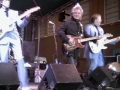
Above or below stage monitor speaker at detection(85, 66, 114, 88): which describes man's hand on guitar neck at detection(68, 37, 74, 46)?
above

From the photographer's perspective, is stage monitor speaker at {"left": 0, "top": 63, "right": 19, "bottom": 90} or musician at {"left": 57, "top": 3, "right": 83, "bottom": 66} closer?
stage monitor speaker at {"left": 0, "top": 63, "right": 19, "bottom": 90}

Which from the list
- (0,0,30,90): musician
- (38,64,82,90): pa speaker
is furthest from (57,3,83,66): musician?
(0,0,30,90): musician

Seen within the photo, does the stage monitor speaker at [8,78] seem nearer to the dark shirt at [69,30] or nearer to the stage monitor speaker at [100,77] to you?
the dark shirt at [69,30]

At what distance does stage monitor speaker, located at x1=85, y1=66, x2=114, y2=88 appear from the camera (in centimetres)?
362

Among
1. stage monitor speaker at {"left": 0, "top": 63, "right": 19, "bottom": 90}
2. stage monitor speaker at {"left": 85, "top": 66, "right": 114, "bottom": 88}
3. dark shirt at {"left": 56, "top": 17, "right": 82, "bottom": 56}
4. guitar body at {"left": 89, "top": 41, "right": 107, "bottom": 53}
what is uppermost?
dark shirt at {"left": 56, "top": 17, "right": 82, "bottom": 56}

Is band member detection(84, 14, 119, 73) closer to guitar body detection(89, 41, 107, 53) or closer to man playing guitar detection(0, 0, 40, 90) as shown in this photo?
guitar body detection(89, 41, 107, 53)

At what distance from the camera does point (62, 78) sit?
2.89 m

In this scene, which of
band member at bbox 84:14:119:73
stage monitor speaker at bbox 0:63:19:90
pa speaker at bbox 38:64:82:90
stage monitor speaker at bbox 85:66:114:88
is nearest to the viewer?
stage monitor speaker at bbox 0:63:19:90

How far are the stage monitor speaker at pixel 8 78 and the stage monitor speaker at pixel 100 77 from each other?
153 cm

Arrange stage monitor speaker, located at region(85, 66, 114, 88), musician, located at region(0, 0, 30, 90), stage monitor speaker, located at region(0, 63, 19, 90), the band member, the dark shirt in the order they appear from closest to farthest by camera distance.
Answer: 1. stage monitor speaker, located at region(0, 63, 19, 90)
2. musician, located at region(0, 0, 30, 90)
3. stage monitor speaker, located at region(85, 66, 114, 88)
4. the dark shirt
5. the band member

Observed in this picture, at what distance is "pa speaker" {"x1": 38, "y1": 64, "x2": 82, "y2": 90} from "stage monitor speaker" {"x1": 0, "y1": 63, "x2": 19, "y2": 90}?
48 centimetres

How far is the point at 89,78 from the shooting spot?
3918 millimetres

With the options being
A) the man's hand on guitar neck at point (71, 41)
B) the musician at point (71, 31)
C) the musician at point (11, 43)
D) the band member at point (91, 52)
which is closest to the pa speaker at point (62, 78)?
the musician at point (11, 43)

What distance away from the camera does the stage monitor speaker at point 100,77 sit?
362cm
